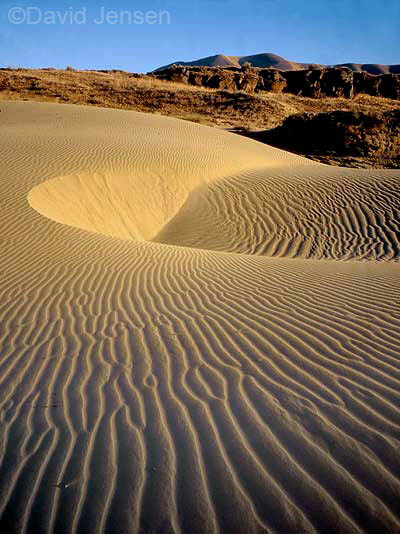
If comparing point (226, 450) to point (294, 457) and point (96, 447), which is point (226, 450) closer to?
point (294, 457)

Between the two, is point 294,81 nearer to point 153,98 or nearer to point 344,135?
point 153,98

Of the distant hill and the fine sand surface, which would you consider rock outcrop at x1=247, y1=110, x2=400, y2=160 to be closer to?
the fine sand surface

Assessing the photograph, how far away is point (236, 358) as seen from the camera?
12.5 ft

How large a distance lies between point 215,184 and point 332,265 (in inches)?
284

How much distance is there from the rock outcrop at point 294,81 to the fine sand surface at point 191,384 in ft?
117

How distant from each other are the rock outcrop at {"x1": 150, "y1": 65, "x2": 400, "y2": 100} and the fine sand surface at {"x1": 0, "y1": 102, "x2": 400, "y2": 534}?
1399 inches

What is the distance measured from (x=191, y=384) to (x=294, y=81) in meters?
46.4

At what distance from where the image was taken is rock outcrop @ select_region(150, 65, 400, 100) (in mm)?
40812

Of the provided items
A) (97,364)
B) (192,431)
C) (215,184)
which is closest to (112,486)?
(192,431)

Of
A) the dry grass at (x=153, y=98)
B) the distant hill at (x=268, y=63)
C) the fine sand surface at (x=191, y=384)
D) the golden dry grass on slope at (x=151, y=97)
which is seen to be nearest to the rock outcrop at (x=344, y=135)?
the dry grass at (x=153, y=98)

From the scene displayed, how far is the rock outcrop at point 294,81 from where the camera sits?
4081 cm

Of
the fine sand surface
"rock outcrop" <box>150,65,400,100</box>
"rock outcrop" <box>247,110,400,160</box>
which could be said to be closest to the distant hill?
"rock outcrop" <box>150,65,400,100</box>

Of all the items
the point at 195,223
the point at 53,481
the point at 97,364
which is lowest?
the point at 195,223

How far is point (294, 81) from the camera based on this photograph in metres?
43.2
